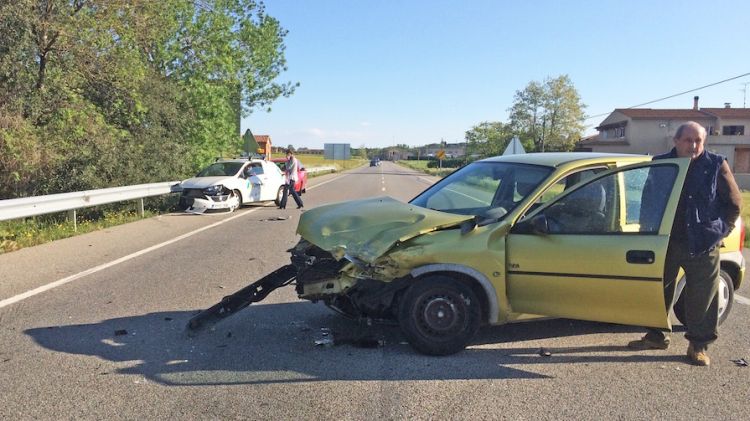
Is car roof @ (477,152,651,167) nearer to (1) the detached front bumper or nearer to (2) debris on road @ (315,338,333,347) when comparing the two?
(2) debris on road @ (315,338,333,347)

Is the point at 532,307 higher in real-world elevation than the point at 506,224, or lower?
lower

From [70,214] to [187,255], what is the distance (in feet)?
15.6

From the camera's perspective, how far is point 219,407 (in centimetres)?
363

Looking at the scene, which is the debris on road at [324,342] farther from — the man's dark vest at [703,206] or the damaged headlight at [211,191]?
the damaged headlight at [211,191]

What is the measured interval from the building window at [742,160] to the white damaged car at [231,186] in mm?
53019

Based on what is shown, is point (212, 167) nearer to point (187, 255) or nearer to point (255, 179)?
point (255, 179)

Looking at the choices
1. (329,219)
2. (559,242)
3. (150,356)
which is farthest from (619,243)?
(150,356)

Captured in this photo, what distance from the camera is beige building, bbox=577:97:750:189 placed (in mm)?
55344

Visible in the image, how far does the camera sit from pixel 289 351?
4652mm

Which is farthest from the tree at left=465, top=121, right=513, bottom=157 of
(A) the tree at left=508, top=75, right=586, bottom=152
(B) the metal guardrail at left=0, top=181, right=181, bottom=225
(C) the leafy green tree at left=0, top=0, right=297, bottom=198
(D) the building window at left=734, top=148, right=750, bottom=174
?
(B) the metal guardrail at left=0, top=181, right=181, bottom=225

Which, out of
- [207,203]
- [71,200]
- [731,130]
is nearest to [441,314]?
[71,200]

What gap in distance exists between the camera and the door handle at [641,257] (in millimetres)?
4273

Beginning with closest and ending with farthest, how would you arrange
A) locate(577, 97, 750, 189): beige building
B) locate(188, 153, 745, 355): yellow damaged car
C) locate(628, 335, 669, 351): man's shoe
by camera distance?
locate(188, 153, 745, 355): yellow damaged car < locate(628, 335, 669, 351): man's shoe < locate(577, 97, 750, 189): beige building

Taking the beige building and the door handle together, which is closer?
the door handle
